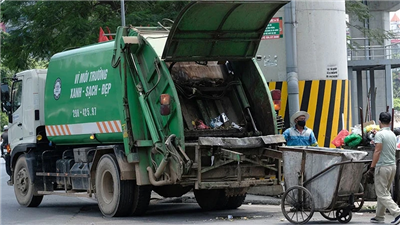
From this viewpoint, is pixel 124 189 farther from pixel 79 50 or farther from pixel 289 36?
pixel 289 36

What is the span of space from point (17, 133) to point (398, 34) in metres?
19.5

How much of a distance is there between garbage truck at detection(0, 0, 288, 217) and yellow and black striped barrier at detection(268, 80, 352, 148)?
308 centimetres

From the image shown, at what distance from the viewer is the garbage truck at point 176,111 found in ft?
34.6

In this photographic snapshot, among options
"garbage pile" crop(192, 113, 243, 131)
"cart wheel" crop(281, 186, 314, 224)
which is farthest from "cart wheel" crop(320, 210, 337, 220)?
"garbage pile" crop(192, 113, 243, 131)

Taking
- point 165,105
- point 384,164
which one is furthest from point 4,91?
point 384,164

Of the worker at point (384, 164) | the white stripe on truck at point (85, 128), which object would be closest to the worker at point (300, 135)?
the worker at point (384, 164)

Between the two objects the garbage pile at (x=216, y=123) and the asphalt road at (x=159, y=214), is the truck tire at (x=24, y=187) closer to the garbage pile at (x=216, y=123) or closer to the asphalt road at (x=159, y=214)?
the asphalt road at (x=159, y=214)

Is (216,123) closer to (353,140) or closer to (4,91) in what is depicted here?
(353,140)

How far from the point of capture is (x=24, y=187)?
1422cm

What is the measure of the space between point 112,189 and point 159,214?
0.91 m

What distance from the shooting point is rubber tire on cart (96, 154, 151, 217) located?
11.3 m

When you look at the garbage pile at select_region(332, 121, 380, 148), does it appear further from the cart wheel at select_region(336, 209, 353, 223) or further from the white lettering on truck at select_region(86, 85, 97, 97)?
the white lettering on truck at select_region(86, 85, 97, 97)

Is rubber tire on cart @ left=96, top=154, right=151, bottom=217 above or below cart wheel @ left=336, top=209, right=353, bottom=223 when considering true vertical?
above

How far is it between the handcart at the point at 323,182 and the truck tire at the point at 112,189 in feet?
8.41
